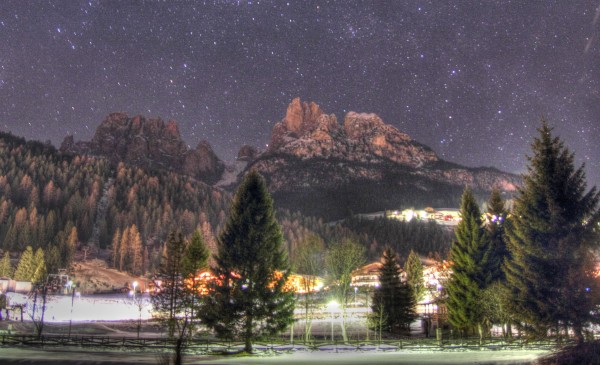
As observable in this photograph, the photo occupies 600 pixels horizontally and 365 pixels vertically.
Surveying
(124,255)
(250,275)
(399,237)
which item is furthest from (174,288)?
(399,237)

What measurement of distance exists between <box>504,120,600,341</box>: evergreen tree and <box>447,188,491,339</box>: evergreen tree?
11.7m

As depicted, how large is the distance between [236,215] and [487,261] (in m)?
20.9

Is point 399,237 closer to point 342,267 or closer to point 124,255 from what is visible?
point 124,255

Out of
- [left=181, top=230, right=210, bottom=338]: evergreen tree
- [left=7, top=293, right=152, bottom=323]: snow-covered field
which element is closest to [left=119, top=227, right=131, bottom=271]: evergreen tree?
[left=7, top=293, right=152, bottom=323]: snow-covered field

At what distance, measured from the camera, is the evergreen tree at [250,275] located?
29109 millimetres

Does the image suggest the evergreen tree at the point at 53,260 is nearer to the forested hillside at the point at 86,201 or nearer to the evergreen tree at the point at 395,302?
the forested hillside at the point at 86,201

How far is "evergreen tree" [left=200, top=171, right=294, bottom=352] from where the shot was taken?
29109 mm

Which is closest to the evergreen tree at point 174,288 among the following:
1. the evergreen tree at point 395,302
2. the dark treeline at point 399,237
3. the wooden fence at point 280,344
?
the wooden fence at point 280,344

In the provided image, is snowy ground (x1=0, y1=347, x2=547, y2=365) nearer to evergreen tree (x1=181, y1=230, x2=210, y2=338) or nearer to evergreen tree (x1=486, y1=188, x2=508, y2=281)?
evergreen tree (x1=486, y1=188, x2=508, y2=281)

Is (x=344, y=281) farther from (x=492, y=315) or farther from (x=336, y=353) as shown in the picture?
(x=492, y=315)

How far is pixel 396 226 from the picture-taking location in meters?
171

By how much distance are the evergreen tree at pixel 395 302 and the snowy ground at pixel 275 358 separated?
13.6 metres

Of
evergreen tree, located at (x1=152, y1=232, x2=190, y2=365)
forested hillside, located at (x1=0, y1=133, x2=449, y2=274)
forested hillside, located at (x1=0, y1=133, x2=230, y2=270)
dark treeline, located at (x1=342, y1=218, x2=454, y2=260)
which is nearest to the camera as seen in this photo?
evergreen tree, located at (x1=152, y1=232, x2=190, y2=365)

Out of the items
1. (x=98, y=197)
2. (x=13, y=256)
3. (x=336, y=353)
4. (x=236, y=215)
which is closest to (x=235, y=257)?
(x=236, y=215)
